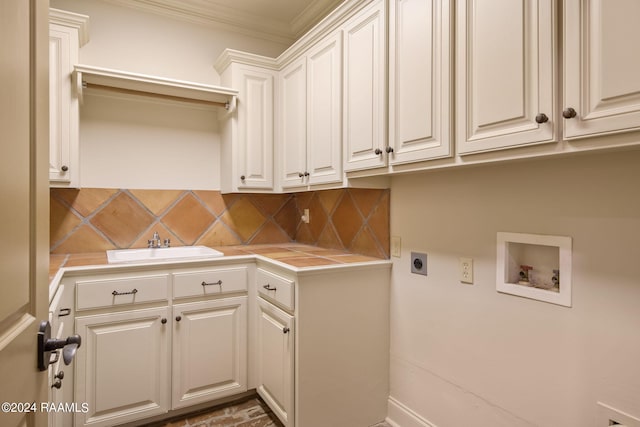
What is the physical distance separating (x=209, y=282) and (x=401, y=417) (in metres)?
1.29

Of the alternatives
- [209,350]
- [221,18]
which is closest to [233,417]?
[209,350]

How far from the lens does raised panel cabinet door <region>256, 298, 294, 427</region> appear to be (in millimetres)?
1850

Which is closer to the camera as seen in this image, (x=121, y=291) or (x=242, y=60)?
(x=121, y=291)

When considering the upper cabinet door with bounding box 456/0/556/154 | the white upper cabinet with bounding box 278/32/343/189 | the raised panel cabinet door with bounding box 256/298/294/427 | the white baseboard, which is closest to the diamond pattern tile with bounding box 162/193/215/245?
the white upper cabinet with bounding box 278/32/343/189

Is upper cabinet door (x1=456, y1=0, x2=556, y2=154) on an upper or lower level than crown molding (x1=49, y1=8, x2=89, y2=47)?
lower

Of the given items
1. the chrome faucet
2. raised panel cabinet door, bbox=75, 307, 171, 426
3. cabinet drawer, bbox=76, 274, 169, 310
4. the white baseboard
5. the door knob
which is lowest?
the white baseboard

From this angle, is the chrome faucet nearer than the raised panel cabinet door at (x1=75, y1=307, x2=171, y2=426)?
No

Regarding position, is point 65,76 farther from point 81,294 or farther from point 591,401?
point 591,401

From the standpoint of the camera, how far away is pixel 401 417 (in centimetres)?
196

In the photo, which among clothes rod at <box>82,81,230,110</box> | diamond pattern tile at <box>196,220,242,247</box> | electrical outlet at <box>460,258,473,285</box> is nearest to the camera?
electrical outlet at <box>460,258,473,285</box>

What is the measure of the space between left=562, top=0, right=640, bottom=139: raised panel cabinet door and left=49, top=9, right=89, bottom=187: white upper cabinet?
2.32 m

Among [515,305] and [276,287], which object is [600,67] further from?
[276,287]

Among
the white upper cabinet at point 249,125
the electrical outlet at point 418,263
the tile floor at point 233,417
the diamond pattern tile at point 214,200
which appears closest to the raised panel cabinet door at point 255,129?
the white upper cabinet at point 249,125

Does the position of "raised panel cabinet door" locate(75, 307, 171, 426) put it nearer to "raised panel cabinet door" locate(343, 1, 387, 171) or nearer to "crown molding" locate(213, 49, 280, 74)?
"raised panel cabinet door" locate(343, 1, 387, 171)
